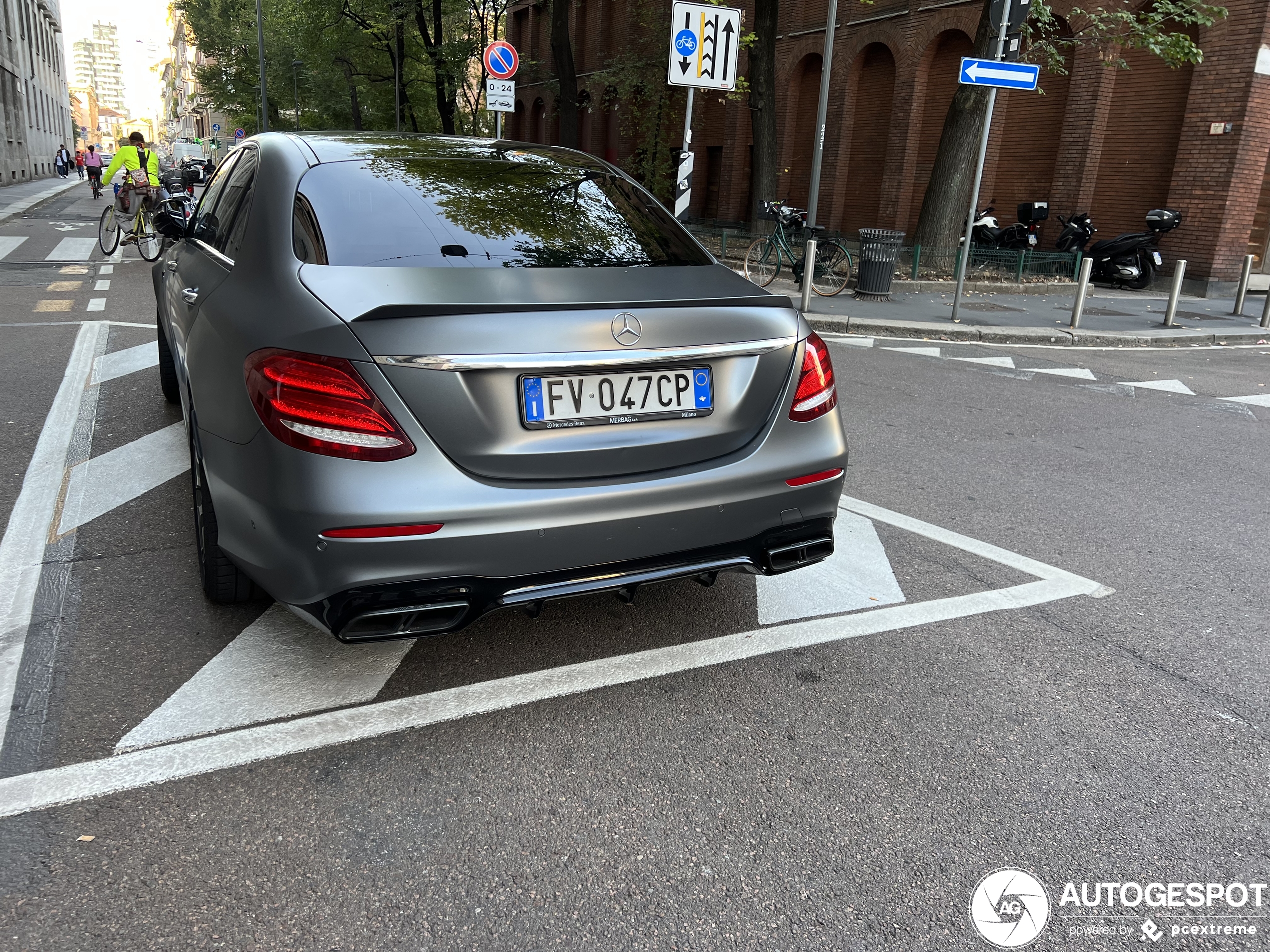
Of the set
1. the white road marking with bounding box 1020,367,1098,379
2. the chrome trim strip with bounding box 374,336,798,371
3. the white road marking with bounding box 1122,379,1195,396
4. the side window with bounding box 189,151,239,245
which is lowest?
the white road marking with bounding box 1020,367,1098,379

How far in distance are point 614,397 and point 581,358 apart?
0.52 ft

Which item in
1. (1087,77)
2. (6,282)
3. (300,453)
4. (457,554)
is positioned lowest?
(6,282)

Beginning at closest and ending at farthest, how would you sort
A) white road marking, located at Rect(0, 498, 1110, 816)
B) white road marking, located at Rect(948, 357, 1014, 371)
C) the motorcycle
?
white road marking, located at Rect(0, 498, 1110, 816) < white road marking, located at Rect(948, 357, 1014, 371) < the motorcycle

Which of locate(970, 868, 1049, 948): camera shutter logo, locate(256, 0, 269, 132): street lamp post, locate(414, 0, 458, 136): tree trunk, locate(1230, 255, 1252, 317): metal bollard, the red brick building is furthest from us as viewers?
locate(256, 0, 269, 132): street lamp post

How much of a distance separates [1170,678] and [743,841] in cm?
178

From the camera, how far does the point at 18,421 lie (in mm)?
5648

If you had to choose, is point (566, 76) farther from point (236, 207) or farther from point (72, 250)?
point (236, 207)

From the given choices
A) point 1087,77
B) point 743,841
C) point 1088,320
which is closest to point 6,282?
point 743,841

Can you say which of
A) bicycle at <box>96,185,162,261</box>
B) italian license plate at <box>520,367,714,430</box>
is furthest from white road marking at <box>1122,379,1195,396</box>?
bicycle at <box>96,185,162,261</box>

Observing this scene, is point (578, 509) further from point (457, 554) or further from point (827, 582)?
point (827, 582)

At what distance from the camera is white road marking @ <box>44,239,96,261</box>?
49.7 feet

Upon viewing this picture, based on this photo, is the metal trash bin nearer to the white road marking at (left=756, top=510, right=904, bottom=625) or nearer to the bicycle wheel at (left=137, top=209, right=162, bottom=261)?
the white road marking at (left=756, top=510, right=904, bottom=625)

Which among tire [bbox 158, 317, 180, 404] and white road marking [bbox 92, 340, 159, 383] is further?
white road marking [bbox 92, 340, 159, 383]

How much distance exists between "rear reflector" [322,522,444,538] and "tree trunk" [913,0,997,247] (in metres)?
15.4
